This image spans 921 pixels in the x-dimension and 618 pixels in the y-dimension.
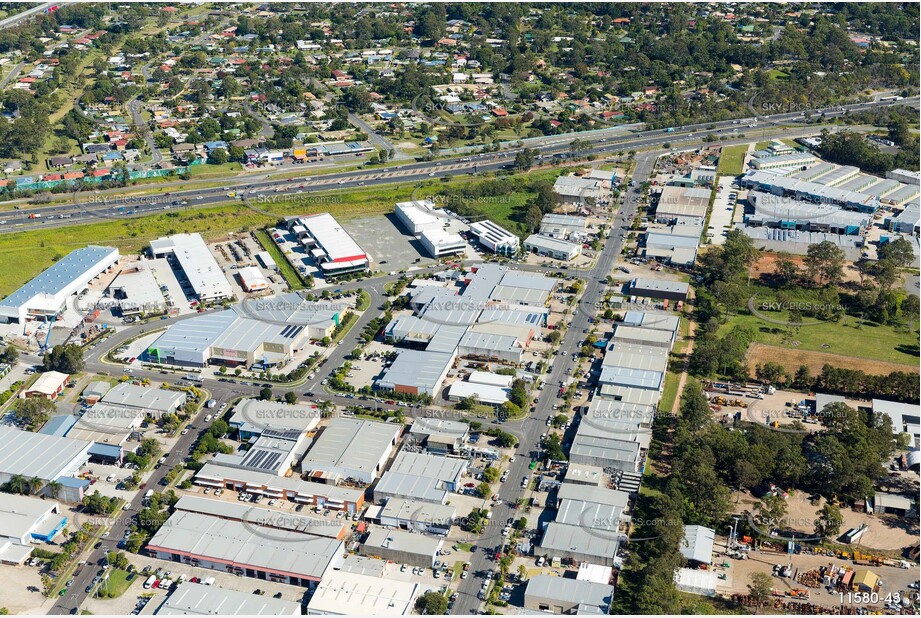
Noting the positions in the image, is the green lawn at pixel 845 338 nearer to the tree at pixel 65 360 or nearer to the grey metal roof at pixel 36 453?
the grey metal roof at pixel 36 453

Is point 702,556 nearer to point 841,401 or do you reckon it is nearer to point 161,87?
point 841,401

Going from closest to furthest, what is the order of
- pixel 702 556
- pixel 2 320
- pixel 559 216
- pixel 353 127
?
pixel 702 556 → pixel 2 320 → pixel 559 216 → pixel 353 127

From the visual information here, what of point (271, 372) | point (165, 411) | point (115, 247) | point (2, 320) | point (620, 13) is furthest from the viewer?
point (620, 13)

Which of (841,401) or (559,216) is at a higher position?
(559,216)

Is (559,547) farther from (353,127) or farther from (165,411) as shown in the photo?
(353,127)

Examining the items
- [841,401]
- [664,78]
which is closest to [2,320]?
[841,401]

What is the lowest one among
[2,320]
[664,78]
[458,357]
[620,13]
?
[2,320]

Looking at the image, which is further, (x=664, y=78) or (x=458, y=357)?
(x=664, y=78)
